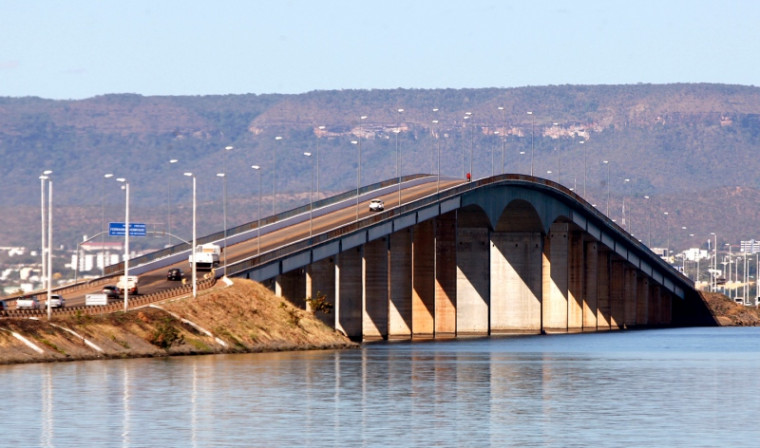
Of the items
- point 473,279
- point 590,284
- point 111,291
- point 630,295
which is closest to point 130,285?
point 111,291

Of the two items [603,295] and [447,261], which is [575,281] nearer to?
[603,295]

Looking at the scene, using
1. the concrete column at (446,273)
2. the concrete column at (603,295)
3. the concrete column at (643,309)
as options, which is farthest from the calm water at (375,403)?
the concrete column at (643,309)

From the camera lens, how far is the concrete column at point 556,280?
169 metres

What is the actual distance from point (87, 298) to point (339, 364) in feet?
64.7

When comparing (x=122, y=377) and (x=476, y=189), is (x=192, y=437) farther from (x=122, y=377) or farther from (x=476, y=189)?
(x=476, y=189)

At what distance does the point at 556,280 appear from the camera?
169375mm

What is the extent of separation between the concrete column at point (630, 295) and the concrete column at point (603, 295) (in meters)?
7.62

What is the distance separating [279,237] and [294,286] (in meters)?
4.90

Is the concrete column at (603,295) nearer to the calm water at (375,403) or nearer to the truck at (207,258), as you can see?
the truck at (207,258)

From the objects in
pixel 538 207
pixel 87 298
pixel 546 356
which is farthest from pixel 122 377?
pixel 538 207

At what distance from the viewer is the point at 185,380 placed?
218 ft

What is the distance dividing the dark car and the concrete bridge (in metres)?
7.46

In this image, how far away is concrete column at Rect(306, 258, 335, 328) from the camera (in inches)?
4719

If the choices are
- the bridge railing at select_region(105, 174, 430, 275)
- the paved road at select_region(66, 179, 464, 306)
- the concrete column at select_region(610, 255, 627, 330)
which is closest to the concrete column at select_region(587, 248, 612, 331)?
the concrete column at select_region(610, 255, 627, 330)
